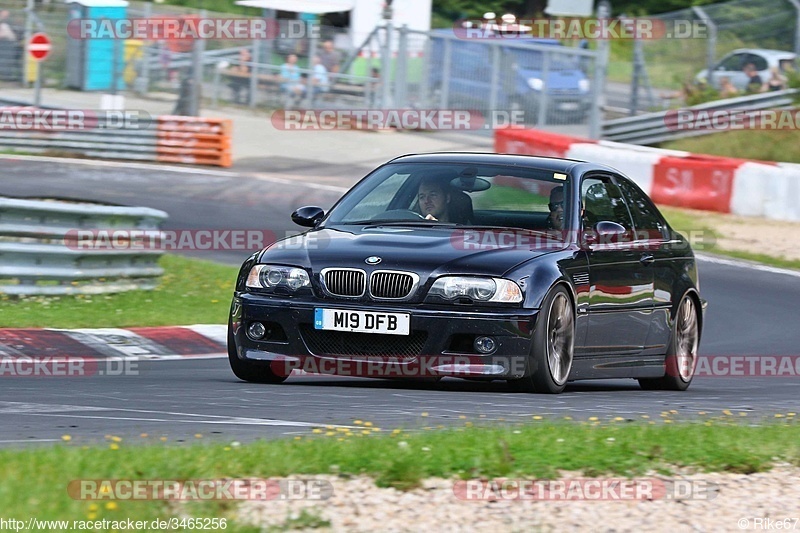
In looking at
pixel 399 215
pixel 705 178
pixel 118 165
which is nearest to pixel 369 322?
pixel 399 215

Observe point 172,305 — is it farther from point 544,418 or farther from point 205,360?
point 544,418

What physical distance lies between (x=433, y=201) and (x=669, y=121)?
18.9 metres

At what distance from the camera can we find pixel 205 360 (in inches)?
416

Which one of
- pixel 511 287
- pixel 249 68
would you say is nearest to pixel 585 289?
pixel 511 287

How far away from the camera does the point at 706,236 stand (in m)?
19.0

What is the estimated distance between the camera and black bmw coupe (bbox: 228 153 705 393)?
7.85 meters

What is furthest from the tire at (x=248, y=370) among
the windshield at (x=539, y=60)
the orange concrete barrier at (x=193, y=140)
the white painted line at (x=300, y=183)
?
the windshield at (x=539, y=60)

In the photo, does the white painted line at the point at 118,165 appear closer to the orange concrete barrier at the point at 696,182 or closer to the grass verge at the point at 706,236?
the orange concrete barrier at the point at 696,182

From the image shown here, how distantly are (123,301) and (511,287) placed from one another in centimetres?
536

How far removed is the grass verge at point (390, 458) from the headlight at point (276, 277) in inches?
64.0

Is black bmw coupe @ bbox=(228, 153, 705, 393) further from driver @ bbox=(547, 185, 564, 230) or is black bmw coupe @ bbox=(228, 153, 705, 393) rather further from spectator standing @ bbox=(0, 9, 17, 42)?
spectator standing @ bbox=(0, 9, 17, 42)

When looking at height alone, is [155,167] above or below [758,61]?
below

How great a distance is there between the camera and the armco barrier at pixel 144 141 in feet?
82.8

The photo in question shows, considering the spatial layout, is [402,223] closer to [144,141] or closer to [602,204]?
[602,204]
